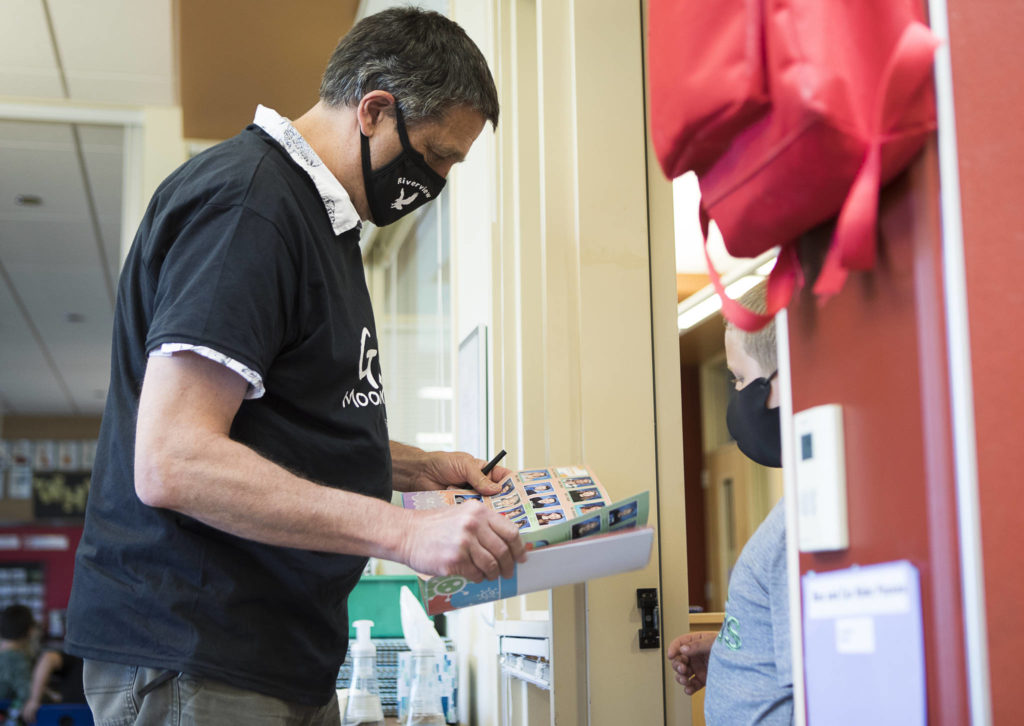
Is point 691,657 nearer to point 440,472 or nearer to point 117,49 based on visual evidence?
point 440,472

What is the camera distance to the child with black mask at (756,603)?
1221 millimetres

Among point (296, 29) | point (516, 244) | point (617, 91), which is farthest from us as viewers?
point (296, 29)

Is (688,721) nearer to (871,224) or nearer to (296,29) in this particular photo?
(871,224)

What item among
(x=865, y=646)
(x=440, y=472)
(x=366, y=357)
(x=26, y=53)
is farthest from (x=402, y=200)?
(x=26, y=53)

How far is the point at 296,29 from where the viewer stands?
4.12 metres

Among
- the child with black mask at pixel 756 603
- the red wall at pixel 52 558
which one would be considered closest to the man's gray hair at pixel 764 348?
the child with black mask at pixel 756 603

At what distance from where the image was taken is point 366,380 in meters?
1.38

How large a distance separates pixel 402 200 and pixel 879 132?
0.96 meters

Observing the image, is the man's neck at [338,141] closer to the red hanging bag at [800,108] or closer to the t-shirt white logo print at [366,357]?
the t-shirt white logo print at [366,357]

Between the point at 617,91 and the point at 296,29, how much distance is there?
2642 mm

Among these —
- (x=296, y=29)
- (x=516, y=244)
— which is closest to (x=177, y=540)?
(x=516, y=244)

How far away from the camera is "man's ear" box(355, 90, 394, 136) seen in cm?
147

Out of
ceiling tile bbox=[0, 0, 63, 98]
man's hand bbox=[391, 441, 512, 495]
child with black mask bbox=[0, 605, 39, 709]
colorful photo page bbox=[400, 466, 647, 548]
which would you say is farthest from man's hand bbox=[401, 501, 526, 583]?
child with black mask bbox=[0, 605, 39, 709]

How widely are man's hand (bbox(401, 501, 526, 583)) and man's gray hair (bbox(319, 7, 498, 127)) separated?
0.66 metres
